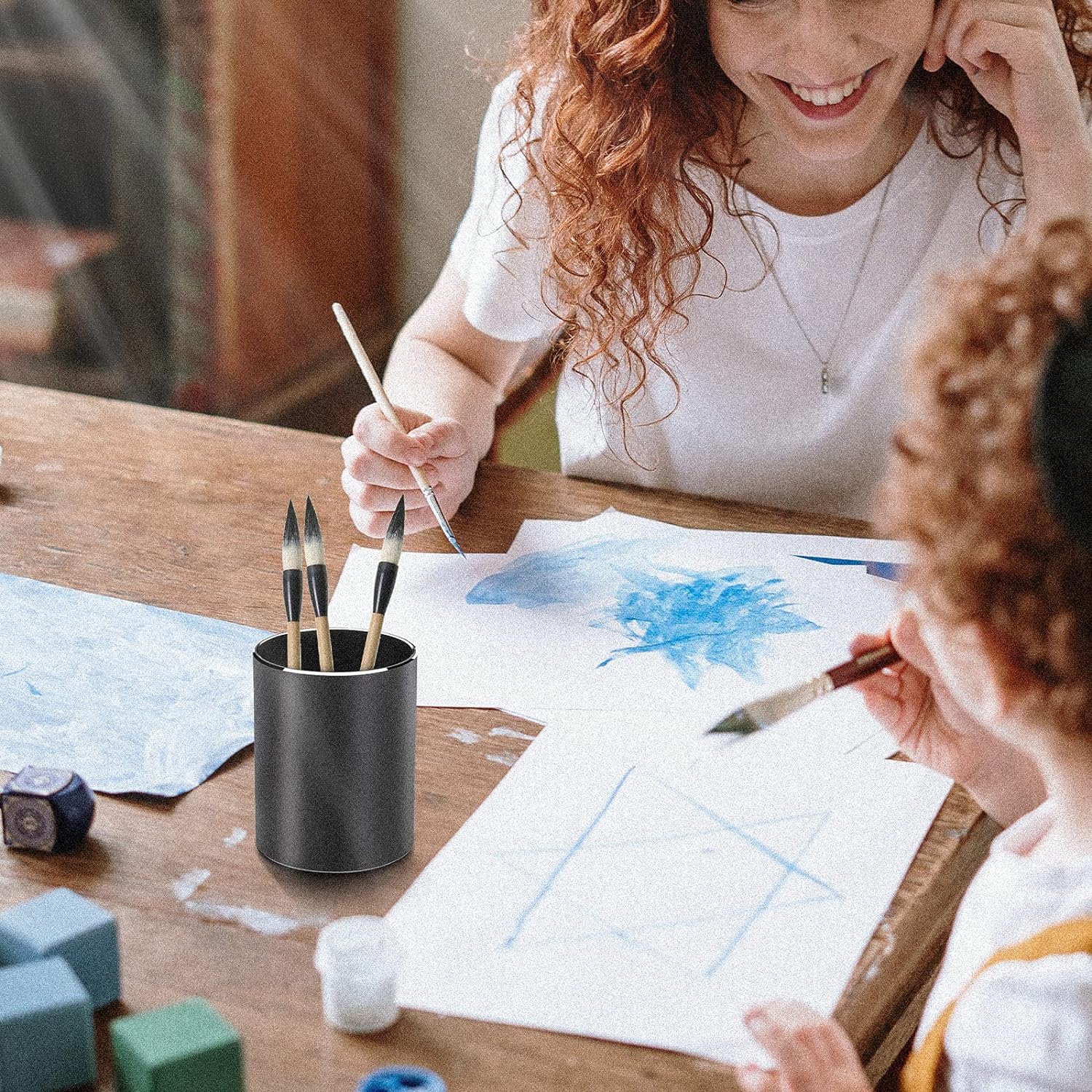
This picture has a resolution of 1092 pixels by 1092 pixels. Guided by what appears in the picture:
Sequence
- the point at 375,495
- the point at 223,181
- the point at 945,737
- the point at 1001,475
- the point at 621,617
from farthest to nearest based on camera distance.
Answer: the point at 223,181 < the point at 375,495 < the point at 621,617 < the point at 945,737 < the point at 1001,475

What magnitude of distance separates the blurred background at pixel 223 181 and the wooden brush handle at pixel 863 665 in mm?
2597

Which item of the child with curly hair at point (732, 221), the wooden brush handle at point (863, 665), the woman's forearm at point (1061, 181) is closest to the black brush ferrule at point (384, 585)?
the wooden brush handle at point (863, 665)

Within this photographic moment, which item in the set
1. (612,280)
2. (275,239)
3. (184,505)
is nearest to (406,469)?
(184,505)

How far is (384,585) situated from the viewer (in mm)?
774

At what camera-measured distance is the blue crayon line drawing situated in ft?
2.36

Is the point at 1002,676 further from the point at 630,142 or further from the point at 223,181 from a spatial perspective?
the point at 223,181

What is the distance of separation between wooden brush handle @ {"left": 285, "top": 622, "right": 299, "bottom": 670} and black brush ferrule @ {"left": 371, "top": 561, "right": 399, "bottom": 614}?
42 millimetres

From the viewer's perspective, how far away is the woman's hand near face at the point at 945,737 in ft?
2.74

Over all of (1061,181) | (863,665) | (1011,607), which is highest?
(1061,181)

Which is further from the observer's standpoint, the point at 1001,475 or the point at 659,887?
the point at 659,887

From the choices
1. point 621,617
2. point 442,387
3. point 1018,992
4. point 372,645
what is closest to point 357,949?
point 372,645

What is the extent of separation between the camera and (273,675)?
2.41 feet

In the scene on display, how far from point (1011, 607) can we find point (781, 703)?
0.46 ft

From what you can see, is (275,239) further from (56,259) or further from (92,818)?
(92,818)
